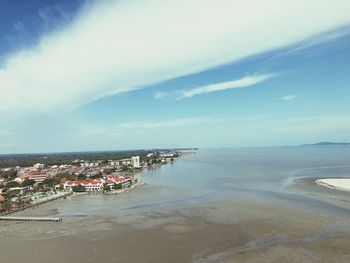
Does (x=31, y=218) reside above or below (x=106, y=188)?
below

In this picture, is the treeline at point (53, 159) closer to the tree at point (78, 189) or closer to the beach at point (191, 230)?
the tree at point (78, 189)

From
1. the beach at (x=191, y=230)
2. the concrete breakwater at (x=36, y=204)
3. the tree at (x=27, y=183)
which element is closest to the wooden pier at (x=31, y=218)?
the beach at (x=191, y=230)

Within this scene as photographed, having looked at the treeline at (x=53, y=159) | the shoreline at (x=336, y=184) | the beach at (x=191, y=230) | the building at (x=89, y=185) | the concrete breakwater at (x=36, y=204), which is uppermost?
the treeline at (x=53, y=159)

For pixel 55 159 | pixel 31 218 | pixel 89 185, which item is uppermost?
pixel 55 159

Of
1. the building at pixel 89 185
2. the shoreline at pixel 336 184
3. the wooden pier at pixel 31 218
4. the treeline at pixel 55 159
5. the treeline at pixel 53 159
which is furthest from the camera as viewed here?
the treeline at pixel 53 159

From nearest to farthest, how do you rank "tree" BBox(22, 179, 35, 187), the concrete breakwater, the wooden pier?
the wooden pier
the concrete breakwater
"tree" BBox(22, 179, 35, 187)

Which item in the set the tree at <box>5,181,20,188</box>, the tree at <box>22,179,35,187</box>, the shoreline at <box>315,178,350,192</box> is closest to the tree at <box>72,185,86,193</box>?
the tree at <box>5,181,20,188</box>

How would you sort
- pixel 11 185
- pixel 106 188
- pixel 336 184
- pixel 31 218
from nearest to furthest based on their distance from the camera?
1. pixel 31 218
2. pixel 336 184
3. pixel 106 188
4. pixel 11 185

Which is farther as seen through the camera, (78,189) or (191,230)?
(78,189)

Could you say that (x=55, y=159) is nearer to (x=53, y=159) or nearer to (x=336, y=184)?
(x=53, y=159)

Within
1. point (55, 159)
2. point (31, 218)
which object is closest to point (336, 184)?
point (31, 218)

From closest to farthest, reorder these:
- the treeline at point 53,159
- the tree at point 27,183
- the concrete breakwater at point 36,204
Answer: the concrete breakwater at point 36,204, the tree at point 27,183, the treeline at point 53,159

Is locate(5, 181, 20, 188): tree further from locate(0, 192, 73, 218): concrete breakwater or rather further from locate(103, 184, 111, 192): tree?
locate(103, 184, 111, 192): tree
